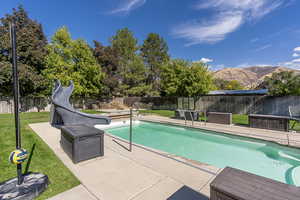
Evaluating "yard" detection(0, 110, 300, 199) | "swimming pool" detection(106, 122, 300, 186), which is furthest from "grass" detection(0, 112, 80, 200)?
"swimming pool" detection(106, 122, 300, 186)

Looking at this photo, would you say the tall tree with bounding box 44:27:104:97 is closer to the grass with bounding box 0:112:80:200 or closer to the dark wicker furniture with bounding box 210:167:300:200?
the grass with bounding box 0:112:80:200

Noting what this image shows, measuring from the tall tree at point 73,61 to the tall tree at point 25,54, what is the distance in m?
1.17

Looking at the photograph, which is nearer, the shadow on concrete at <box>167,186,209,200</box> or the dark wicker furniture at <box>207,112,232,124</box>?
the shadow on concrete at <box>167,186,209,200</box>

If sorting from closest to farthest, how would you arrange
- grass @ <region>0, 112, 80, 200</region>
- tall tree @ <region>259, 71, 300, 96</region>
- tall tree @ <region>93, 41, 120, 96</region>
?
Answer: grass @ <region>0, 112, 80, 200</region>
tall tree @ <region>259, 71, 300, 96</region>
tall tree @ <region>93, 41, 120, 96</region>

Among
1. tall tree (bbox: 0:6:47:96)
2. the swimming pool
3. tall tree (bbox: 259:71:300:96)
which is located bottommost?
the swimming pool

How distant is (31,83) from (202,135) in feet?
51.0

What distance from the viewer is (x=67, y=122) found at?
6605 mm

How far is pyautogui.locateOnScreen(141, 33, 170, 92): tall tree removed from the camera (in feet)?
81.5

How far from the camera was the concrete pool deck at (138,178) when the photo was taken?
2.22 m

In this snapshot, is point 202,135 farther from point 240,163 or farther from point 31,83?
point 31,83

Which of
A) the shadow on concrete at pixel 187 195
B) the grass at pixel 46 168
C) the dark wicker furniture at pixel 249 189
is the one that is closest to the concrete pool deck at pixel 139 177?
the shadow on concrete at pixel 187 195

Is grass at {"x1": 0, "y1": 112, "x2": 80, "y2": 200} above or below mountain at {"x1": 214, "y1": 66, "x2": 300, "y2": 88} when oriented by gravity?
below

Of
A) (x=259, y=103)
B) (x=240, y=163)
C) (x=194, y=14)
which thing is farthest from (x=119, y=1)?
(x=259, y=103)

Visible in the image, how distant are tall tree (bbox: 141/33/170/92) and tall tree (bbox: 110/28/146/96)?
6.93 ft
